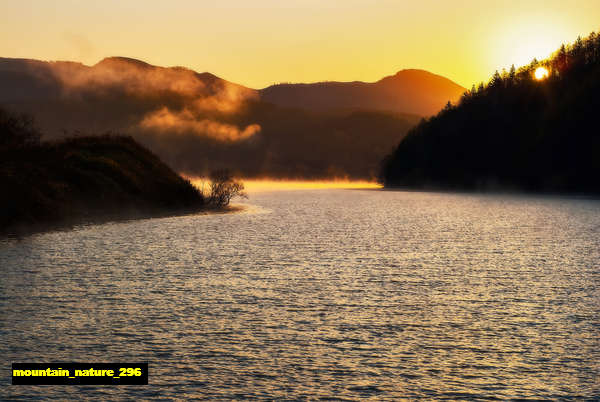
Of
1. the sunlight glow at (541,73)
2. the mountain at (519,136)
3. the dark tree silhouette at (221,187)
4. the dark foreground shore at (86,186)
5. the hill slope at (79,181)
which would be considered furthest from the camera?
the sunlight glow at (541,73)

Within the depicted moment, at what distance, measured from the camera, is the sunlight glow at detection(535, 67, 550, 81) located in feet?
492

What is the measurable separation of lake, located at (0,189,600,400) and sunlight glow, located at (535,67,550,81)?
130221mm

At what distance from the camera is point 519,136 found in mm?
141500

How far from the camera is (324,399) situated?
882 cm

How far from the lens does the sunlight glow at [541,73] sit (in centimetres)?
14988

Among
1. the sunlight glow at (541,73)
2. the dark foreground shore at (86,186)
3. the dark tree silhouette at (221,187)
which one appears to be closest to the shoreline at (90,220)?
the dark foreground shore at (86,186)

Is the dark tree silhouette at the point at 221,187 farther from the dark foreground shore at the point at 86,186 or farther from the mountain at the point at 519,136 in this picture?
the mountain at the point at 519,136

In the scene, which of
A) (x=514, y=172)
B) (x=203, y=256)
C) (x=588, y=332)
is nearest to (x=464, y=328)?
(x=588, y=332)

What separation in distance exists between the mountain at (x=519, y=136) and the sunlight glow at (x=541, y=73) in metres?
0.61

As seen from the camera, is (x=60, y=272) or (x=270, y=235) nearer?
(x=60, y=272)

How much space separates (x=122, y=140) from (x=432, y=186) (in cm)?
10466

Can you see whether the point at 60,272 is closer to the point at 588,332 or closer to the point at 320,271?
the point at 320,271

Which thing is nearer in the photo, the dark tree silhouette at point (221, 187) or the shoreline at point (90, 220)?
the shoreline at point (90, 220)

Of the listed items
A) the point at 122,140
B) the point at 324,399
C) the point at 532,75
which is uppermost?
the point at 532,75
